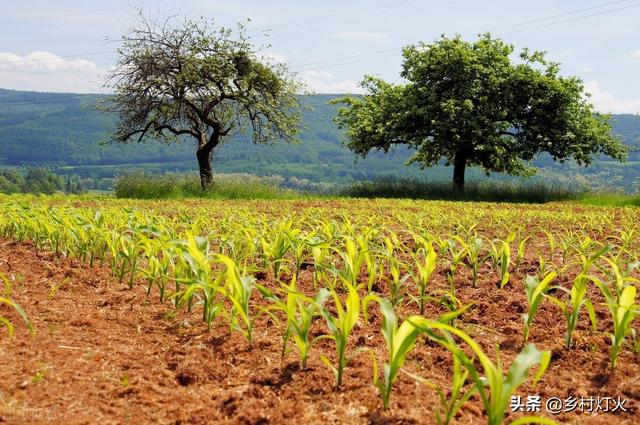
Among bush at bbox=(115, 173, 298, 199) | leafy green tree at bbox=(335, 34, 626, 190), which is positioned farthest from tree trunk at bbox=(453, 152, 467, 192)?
bush at bbox=(115, 173, 298, 199)

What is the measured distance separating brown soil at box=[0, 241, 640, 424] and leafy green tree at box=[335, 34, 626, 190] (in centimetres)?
2347

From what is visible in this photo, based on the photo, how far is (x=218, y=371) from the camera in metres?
2.78

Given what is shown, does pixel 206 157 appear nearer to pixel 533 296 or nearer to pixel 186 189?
pixel 186 189

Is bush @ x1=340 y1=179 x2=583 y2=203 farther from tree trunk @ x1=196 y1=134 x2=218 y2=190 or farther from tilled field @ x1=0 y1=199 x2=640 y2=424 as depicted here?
tilled field @ x1=0 y1=199 x2=640 y2=424

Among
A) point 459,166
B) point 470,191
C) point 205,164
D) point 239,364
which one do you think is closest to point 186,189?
point 205,164

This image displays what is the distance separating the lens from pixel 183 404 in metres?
2.41

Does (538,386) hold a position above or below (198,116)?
below

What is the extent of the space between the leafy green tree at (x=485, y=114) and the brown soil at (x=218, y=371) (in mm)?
23471

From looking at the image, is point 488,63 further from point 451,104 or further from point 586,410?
point 586,410

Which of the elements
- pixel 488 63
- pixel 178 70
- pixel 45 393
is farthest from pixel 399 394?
pixel 488 63

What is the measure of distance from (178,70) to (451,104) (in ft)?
43.2

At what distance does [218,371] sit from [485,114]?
85.9ft

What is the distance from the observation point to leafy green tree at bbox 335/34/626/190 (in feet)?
87.2

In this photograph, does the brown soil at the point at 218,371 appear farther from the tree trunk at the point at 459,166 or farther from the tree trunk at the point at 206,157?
the tree trunk at the point at 459,166
